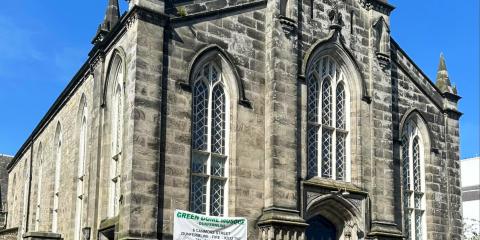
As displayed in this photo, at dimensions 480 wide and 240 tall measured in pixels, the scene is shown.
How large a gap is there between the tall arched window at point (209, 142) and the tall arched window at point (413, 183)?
8.05m

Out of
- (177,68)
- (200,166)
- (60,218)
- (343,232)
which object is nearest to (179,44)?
(177,68)

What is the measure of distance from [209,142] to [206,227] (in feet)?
8.47

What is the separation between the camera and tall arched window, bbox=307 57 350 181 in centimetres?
2191

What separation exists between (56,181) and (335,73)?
14410 millimetres

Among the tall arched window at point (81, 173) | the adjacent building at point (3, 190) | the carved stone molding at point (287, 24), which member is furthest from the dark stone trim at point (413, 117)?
the adjacent building at point (3, 190)

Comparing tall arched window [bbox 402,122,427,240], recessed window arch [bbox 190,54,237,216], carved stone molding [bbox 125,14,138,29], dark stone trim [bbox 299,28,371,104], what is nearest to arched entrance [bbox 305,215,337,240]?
tall arched window [bbox 402,122,427,240]

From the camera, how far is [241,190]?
19.7 m

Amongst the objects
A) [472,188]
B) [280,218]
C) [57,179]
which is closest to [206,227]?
[280,218]

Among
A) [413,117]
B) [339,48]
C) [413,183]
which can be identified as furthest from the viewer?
[413,117]

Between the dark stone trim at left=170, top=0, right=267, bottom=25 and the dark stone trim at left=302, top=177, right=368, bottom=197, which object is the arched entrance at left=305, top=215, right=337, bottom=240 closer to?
the dark stone trim at left=302, top=177, right=368, bottom=197

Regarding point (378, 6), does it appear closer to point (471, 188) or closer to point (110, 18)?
point (110, 18)

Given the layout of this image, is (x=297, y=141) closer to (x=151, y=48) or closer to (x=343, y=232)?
(x=343, y=232)

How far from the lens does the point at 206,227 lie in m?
18.8

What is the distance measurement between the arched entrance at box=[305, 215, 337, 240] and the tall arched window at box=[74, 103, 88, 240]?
327 inches
